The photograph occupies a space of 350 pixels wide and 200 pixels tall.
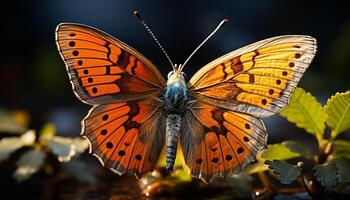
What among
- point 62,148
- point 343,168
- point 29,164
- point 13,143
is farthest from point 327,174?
point 13,143

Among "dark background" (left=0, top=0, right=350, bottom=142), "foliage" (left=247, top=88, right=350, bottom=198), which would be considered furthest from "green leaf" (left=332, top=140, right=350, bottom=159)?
"dark background" (left=0, top=0, right=350, bottom=142)

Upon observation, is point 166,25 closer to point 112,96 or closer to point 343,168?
point 112,96

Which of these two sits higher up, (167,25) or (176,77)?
(167,25)

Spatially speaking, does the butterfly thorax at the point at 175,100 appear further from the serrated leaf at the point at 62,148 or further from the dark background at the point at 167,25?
the dark background at the point at 167,25

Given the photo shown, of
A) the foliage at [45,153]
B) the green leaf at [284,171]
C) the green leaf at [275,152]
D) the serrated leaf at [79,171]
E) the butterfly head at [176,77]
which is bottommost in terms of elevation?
the serrated leaf at [79,171]

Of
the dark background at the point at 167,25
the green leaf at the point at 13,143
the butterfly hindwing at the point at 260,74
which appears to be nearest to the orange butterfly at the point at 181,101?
the butterfly hindwing at the point at 260,74

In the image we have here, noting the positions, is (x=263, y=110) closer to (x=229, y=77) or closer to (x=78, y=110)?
(x=229, y=77)

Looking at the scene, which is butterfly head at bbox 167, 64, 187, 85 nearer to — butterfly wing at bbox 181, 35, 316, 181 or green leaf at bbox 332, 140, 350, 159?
butterfly wing at bbox 181, 35, 316, 181
